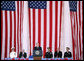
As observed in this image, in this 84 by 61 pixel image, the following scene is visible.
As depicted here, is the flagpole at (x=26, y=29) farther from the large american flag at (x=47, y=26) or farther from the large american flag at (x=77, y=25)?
the large american flag at (x=77, y=25)

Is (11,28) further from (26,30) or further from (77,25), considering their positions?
(77,25)

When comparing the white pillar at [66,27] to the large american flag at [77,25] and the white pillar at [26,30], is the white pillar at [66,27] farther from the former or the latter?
the white pillar at [26,30]

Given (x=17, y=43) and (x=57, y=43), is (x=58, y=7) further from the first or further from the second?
(x=17, y=43)

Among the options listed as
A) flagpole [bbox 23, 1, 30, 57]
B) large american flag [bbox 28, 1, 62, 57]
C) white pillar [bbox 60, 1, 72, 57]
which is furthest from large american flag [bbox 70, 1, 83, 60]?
flagpole [bbox 23, 1, 30, 57]

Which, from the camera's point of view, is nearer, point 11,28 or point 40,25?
point 11,28

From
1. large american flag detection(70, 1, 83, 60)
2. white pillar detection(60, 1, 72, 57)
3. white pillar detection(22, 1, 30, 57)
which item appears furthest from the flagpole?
large american flag detection(70, 1, 83, 60)

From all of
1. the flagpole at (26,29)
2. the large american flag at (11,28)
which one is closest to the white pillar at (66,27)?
the flagpole at (26,29)

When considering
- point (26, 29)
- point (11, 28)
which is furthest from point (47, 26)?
point (11, 28)

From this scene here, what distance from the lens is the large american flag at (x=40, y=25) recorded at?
877cm

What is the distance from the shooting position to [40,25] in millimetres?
8938

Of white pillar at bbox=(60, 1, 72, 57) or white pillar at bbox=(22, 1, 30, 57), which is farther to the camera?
white pillar at bbox=(60, 1, 72, 57)

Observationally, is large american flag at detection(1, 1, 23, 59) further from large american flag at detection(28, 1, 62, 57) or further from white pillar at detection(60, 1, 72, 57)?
white pillar at detection(60, 1, 72, 57)

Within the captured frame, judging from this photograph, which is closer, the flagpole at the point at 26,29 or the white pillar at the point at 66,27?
the flagpole at the point at 26,29

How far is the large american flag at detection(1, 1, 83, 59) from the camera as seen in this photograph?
8766mm
